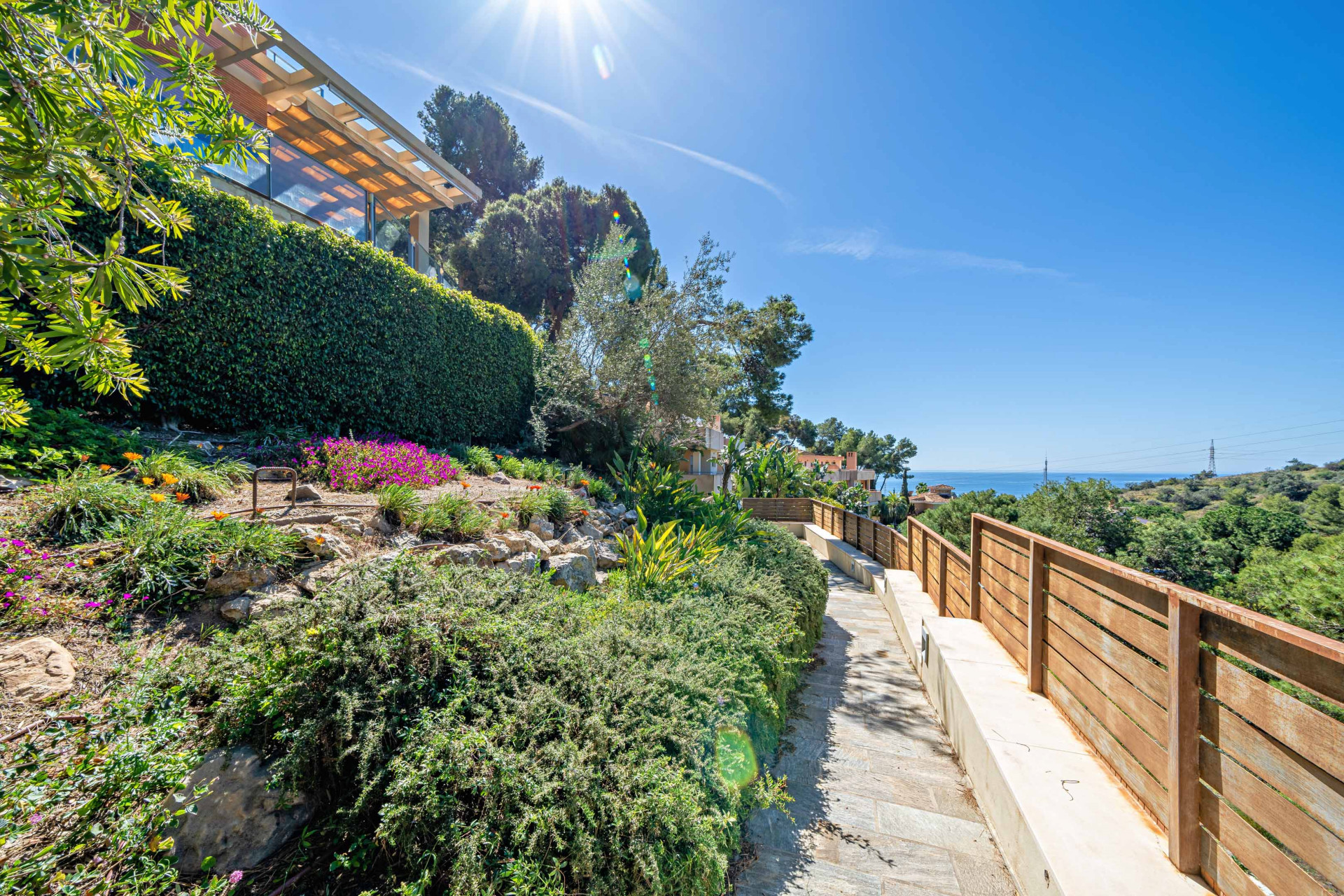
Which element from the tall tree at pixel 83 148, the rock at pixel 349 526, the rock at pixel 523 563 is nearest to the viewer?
the tall tree at pixel 83 148

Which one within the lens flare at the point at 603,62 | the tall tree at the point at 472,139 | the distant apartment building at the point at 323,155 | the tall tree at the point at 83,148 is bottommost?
the tall tree at the point at 83,148

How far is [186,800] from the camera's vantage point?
5.65 feet

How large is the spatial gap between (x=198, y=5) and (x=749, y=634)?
4071mm

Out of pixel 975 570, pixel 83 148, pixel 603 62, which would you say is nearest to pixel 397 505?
pixel 83 148

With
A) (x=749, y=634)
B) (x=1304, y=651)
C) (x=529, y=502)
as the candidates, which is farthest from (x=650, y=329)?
(x=1304, y=651)

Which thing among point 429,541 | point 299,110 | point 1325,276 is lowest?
point 429,541

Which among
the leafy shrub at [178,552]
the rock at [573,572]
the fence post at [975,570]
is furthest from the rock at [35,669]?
the fence post at [975,570]

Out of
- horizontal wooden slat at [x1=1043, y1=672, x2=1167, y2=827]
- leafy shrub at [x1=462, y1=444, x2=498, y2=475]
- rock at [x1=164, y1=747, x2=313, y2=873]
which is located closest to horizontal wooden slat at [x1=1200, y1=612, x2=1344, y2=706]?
horizontal wooden slat at [x1=1043, y1=672, x2=1167, y2=827]

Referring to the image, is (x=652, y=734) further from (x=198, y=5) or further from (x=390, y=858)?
(x=198, y=5)

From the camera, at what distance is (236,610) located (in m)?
2.56

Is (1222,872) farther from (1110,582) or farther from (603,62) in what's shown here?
(603,62)

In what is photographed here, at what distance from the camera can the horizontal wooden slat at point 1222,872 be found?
158 centimetres

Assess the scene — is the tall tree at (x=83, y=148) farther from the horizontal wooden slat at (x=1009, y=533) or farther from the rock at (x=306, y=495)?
the horizontal wooden slat at (x=1009, y=533)

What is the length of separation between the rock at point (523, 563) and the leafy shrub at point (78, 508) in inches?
90.6
